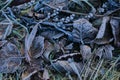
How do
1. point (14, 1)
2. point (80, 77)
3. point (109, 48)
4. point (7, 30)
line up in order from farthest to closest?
point (14, 1) → point (7, 30) → point (109, 48) → point (80, 77)

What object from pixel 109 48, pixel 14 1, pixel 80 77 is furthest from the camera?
pixel 14 1

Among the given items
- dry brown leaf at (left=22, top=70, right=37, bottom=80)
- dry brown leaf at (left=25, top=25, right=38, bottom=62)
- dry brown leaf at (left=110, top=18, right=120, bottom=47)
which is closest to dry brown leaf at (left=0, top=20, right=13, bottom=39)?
dry brown leaf at (left=25, top=25, right=38, bottom=62)

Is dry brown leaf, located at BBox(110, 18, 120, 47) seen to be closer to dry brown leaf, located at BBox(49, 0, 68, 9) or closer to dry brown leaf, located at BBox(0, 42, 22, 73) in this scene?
dry brown leaf, located at BBox(49, 0, 68, 9)

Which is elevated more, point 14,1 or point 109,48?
point 14,1

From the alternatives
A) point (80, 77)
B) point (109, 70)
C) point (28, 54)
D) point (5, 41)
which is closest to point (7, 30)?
point (5, 41)

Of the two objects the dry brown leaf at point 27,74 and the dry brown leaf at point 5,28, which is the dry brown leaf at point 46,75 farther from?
the dry brown leaf at point 5,28

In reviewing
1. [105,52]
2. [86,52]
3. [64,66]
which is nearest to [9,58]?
[64,66]

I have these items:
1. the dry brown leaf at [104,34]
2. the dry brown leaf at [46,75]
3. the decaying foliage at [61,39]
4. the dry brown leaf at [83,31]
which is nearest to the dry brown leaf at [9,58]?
the decaying foliage at [61,39]

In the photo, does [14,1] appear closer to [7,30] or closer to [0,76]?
[7,30]
